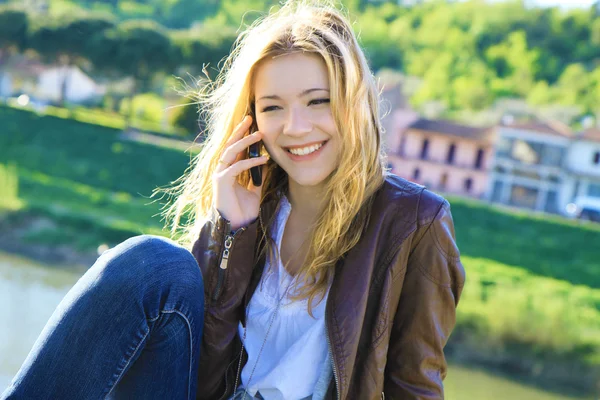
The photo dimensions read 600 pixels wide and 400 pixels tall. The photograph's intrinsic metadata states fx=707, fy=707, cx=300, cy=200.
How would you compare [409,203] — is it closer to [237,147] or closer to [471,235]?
[237,147]

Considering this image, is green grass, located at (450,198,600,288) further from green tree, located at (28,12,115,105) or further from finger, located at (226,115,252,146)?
green tree, located at (28,12,115,105)

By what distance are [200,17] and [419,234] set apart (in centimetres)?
4001

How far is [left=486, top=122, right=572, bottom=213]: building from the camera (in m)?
21.6

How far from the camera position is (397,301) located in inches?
56.6

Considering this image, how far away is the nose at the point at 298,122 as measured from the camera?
1518 mm

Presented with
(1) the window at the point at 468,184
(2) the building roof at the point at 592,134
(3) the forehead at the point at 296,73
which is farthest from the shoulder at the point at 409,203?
(2) the building roof at the point at 592,134

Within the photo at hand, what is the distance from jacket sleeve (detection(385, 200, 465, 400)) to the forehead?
38 cm

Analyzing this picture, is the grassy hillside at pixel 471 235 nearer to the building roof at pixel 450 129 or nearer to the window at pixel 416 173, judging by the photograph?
the window at pixel 416 173

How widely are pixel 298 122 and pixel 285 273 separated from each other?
1.14ft

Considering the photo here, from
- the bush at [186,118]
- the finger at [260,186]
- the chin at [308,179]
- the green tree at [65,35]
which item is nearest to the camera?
the chin at [308,179]

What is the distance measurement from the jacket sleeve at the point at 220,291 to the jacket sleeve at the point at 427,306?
1.23ft

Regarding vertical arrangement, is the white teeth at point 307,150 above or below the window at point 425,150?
below

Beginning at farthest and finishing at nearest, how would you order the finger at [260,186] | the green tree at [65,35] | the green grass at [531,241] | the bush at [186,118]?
the green tree at [65,35] < the bush at [186,118] < the green grass at [531,241] < the finger at [260,186]

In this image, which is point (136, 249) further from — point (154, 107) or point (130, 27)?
point (154, 107)
